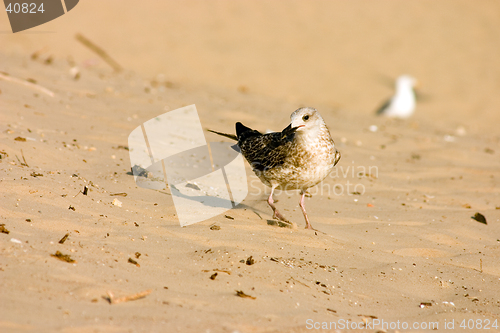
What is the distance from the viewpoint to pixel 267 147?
4.66 meters

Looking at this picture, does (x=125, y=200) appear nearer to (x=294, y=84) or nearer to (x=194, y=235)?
(x=194, y=235)

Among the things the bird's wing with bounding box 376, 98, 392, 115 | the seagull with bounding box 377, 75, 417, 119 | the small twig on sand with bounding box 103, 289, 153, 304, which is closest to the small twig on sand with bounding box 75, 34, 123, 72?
the bird's wing with bounding box 376, 98, 392, 115

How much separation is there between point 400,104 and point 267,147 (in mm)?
8368

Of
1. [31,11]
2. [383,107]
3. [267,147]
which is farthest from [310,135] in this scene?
[31,11]

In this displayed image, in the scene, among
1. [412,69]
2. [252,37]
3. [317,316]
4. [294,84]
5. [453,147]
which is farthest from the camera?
[252,37]

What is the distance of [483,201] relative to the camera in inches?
226

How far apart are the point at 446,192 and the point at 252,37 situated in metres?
14.2

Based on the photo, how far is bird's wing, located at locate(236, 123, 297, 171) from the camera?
174 inches

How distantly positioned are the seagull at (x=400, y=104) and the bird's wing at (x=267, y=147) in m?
7.50

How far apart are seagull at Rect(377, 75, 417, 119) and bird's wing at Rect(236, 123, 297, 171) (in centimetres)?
→ 750

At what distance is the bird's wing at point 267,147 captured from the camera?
4.42 m

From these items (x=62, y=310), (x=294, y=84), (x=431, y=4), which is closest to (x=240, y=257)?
(x=62, y=310)

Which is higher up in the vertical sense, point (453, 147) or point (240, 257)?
point (240, 257)

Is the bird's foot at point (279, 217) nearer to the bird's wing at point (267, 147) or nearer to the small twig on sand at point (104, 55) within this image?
the bird's wing at point (267, 147)
